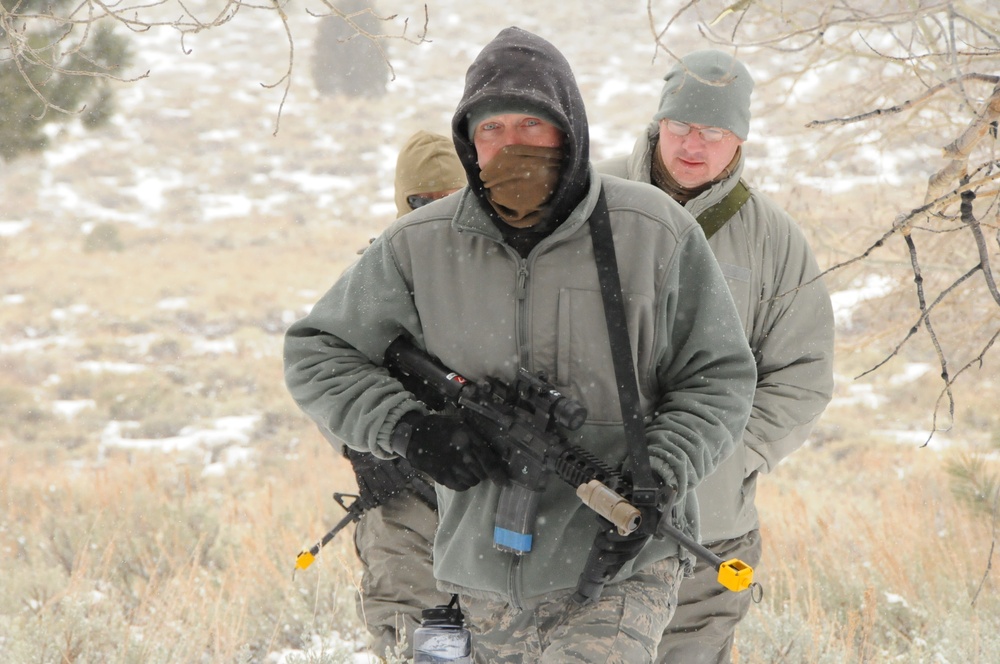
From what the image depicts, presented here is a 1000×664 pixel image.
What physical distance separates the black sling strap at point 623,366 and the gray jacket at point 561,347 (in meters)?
0.05

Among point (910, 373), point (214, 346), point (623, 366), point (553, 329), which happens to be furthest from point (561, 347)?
point (214, 346)

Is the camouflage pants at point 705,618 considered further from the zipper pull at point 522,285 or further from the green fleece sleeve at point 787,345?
the zipper pull at point 522,285

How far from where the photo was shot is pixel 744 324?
3051mm

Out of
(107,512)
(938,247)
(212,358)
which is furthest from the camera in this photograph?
(212,358)

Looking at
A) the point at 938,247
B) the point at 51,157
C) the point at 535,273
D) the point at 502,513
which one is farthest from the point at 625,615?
the point at 51,157

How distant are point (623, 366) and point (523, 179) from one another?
0.53 m

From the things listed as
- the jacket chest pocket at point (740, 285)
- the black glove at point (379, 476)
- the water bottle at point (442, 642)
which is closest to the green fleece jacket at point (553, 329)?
the water bottle at point (442, 642)

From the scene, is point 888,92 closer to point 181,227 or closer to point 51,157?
point 181,227

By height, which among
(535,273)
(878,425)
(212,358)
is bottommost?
(212,358)

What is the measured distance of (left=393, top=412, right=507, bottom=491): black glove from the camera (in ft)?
6.98

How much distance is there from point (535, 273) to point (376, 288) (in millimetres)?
458

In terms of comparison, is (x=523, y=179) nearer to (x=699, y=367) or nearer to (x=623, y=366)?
(x=623, y=366)

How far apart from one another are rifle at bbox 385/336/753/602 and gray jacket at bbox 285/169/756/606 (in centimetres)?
7

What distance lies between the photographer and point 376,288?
93.2 inches
